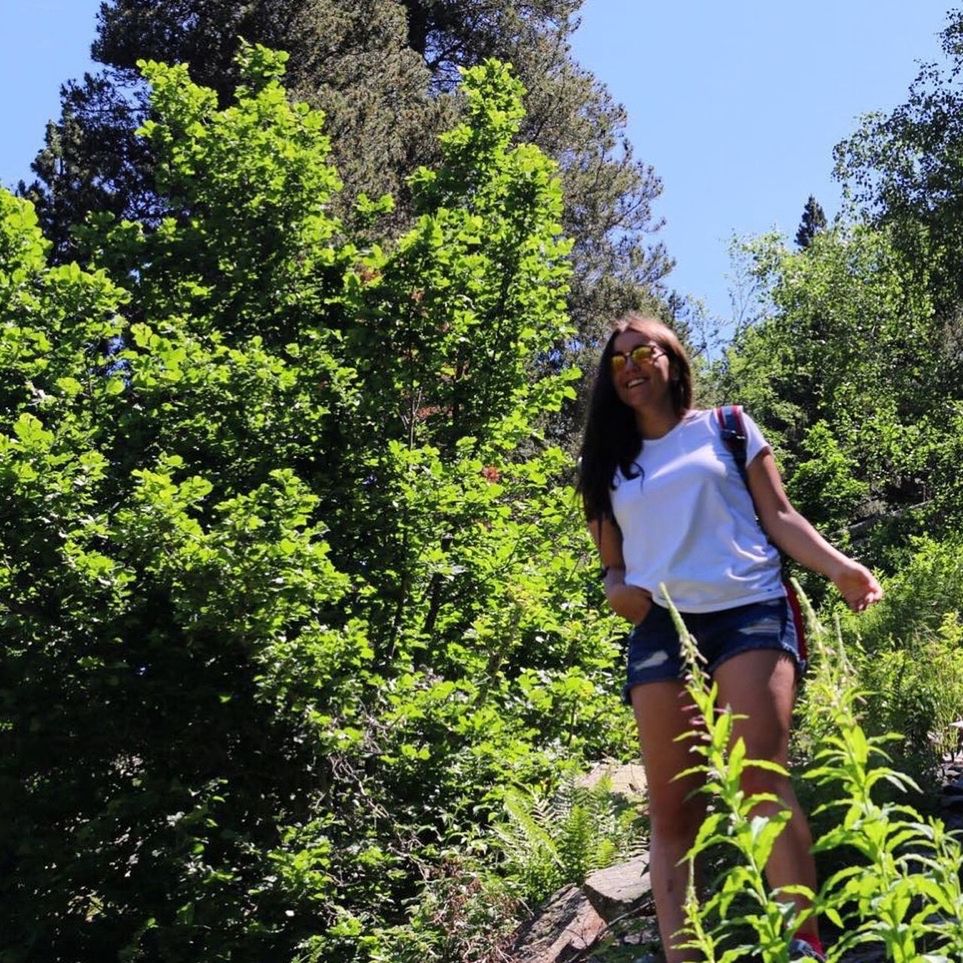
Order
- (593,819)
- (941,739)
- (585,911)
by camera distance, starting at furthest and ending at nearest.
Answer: (593,819), (941,739), (585,911)

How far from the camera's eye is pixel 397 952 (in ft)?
20.9

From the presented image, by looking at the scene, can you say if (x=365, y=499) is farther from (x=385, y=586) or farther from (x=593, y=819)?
(x=593, y=819)

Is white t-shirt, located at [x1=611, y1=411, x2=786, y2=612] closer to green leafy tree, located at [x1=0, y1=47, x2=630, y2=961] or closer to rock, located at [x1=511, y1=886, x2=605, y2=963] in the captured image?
rock, located at [x1=511, y1=886, x2=605, y2=963]

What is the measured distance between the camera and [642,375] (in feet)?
12.1

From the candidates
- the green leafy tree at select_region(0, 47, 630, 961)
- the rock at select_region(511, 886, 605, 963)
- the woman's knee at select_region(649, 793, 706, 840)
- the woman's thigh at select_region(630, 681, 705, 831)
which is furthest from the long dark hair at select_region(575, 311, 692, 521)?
the green leafy tree at select_region(0, 47, 630, 961)

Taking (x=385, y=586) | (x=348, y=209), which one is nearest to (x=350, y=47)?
(x=348, y=209)

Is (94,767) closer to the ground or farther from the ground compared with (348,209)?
closer to the ground

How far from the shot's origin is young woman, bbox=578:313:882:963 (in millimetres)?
3229

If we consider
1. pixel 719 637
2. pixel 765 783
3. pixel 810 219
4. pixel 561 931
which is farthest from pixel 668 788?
pixel 810 219

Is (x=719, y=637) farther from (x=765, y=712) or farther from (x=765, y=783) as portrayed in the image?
(x=765, y=783)

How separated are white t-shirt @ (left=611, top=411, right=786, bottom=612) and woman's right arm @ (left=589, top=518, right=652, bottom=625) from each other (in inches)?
1.6

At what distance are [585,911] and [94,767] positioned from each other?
10.2 feet

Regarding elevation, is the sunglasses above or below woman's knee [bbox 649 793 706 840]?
above

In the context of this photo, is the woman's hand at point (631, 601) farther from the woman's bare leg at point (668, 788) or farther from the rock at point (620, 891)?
the rock at point (620, 891)
